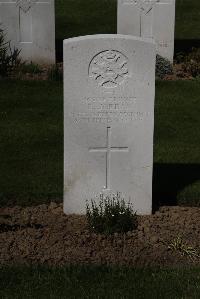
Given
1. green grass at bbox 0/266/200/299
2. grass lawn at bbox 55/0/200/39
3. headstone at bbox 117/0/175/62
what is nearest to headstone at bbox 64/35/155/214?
green grass at bbox 0/266/200/299

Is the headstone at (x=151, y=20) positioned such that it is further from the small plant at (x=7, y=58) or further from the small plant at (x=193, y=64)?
the small plant at (x=7, y=58)

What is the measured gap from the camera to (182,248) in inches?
276

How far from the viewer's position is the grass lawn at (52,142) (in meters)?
8.55

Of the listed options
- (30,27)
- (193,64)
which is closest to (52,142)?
(193,64)

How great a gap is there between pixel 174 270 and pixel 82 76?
2008 mm

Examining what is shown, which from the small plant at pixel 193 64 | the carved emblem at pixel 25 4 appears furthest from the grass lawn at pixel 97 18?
the small plant at pixel 193 64

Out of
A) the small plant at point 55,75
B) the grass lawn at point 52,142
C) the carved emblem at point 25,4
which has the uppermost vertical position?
the carved emblem at point 25,4

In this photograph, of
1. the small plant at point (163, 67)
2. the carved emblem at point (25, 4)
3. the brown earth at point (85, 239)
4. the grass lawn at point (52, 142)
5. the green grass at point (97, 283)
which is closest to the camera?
the green grass at point (97, 283)

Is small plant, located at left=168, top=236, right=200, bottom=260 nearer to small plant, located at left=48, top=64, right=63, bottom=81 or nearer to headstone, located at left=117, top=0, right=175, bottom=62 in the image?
small plant, located at left=48, top=64, right=63, bottom=81

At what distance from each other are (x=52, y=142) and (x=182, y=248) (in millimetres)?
3684

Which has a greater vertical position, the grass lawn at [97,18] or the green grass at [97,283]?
the grass lawn at [97,18]

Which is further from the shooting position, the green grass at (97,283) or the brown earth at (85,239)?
the brown earth at (85,239)

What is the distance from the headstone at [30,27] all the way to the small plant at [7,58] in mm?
141

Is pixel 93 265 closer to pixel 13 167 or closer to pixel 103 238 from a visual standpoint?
pixel 103 238
